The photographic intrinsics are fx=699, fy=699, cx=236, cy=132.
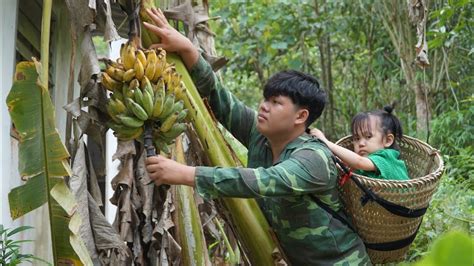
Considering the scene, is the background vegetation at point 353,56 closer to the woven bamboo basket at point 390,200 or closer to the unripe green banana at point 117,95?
the woven bamboo basket at point 390,200

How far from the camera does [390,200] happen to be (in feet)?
7.31

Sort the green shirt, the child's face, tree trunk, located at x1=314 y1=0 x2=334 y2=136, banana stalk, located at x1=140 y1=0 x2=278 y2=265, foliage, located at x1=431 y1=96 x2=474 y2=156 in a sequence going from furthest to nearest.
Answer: tree trunk, located at x1=314 y1=0 x2=334 y2=136
foliage, located at x1=431 y1=96 x2=474 y2=156
the child's face
the green shirt
banana stalk, located at x1=140 y1=0 x2=278 y2=265

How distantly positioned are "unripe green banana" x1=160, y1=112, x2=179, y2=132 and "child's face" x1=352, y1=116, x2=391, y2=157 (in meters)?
0.98

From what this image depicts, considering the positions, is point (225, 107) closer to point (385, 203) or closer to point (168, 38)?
point (168, 38)

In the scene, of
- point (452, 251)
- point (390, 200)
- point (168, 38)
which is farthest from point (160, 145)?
point (452, 251)

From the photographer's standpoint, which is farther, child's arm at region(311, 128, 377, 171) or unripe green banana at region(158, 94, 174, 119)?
child's arm at region(311, 128, 377, 171)

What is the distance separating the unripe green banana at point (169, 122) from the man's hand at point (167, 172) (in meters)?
0.10

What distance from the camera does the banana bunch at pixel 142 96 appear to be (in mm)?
1822

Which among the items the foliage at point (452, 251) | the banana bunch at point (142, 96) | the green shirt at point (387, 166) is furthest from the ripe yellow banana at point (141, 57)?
the foliage at point (452, 251)

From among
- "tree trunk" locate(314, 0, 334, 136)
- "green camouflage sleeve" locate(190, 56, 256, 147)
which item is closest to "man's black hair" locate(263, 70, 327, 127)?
"green camouflage sleeve" locate(190, 56, 256, 147)

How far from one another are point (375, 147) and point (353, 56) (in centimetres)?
666

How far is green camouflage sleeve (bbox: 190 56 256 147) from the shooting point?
244 cm

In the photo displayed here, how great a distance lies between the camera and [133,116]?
1.85m

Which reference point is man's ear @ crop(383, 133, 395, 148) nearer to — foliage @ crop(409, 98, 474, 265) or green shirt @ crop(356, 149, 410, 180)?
green shirt @ crop(356, 149, 410, 180)
